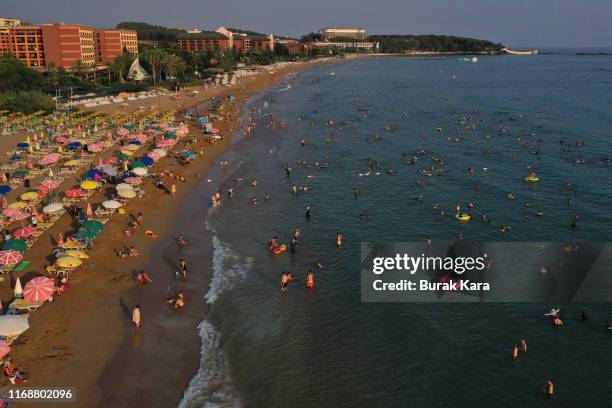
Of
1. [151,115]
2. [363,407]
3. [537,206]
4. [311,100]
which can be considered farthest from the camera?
[311,100]

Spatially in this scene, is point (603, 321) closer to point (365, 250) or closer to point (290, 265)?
point (365, 250)

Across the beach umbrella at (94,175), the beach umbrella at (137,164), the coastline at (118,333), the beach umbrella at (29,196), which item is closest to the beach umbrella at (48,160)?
the beach umbrella at (94,175)

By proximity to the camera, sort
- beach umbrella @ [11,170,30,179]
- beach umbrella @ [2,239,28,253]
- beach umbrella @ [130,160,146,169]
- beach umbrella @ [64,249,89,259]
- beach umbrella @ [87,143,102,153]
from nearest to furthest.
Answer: beach umbrella @ [64,249,89,259], beach umbrella @ [2,239,28,253], beach umbrella @ [11,170,30,179], beach umbrella @ [130,160,146,169], beach umbrella @ [87,143,102,153]

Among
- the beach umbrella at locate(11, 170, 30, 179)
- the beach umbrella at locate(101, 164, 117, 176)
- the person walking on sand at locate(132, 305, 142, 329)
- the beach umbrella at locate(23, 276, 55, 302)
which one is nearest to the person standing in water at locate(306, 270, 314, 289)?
the person walking on sand at locate(132, 305, 142, 329)

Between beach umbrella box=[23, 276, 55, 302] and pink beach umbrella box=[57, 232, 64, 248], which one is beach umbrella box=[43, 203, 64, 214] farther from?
beach umbrella box=[23, 276, 55, 302]

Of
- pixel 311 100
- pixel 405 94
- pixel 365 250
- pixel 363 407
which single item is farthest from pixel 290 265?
pixel 405 94

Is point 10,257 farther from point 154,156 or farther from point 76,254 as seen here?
point 154,156

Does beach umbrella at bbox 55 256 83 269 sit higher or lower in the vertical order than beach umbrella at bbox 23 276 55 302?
higher
